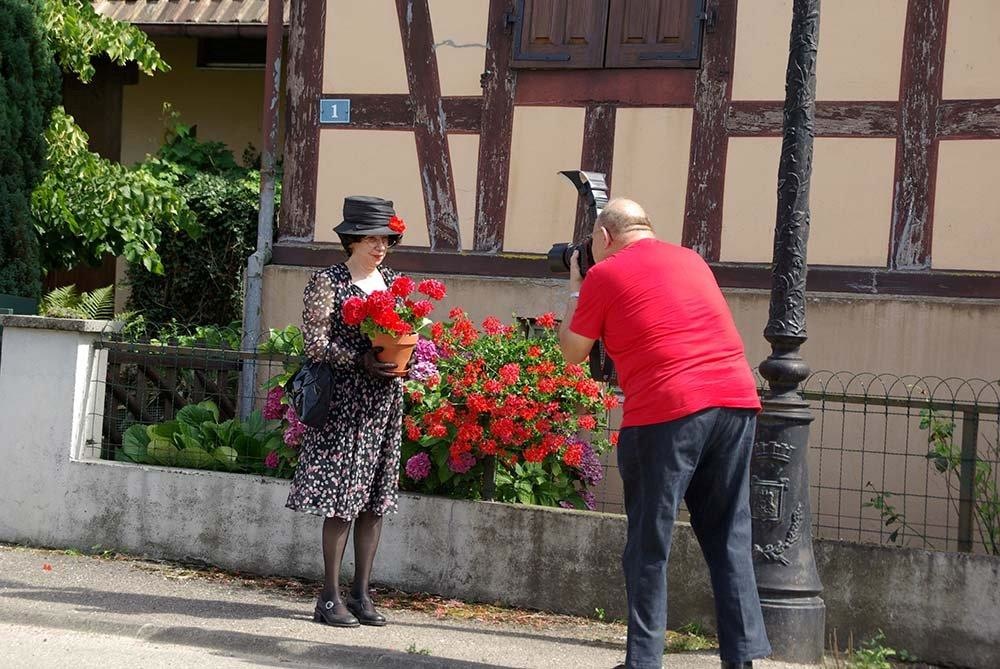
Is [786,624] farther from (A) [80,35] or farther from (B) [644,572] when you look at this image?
(A) [80,35]

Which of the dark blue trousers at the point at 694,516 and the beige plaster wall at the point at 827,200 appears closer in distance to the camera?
the dark blue trousers at the point at 694,516

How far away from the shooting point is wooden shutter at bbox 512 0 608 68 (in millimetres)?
9258

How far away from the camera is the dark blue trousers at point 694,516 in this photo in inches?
196

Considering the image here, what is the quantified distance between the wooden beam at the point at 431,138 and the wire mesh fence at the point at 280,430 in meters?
1.76

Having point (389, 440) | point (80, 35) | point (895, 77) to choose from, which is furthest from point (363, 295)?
point (80, 35)

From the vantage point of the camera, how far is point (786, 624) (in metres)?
5.93

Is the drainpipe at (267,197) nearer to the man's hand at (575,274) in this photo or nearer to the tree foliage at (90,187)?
the tree foliage at (90,187)

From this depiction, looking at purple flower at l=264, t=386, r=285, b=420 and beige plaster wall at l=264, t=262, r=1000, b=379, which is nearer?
purple flower at l=264, t=386, r=285, b=420

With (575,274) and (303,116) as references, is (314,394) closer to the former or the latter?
(575,274)

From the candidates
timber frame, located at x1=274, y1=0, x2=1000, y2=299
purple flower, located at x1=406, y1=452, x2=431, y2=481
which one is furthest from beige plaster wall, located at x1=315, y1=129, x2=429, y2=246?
purple flower, located at x1=406, y1=452, x2=431, y2=481

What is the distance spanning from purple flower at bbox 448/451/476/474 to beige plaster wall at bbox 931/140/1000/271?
319cm

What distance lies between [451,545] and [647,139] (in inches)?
126


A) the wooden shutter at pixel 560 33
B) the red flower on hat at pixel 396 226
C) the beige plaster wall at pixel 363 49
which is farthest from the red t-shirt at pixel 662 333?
the beige plaster wall at pixel 363 49

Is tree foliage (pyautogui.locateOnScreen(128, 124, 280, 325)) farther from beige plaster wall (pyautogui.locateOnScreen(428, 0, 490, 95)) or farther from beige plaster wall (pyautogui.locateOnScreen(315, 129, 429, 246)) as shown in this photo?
beige plaster wall (pyautogui.locateOnScreen(428, 0, 490, 95))
